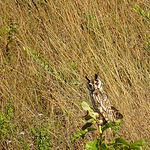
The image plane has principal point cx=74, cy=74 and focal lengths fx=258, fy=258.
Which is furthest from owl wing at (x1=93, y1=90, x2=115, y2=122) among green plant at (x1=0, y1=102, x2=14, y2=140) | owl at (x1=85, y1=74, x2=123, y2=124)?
green plant at (x1=0, y1=102, x2=14, y2=140)

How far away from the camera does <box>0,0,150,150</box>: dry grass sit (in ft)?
8.09

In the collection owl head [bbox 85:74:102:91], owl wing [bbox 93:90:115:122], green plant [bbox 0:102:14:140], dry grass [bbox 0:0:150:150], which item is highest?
dry grass [bbox 0:0:150:150]

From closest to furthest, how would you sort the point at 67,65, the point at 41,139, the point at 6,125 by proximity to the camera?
1. the point at 41,139
2. the point at 6,125
3. the point at 67,65

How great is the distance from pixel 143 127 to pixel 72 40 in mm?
1236

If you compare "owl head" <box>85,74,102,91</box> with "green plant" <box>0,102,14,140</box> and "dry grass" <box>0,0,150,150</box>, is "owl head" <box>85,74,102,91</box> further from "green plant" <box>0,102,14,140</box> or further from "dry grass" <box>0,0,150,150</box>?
"green plant" <box>0,102,14,140</box>

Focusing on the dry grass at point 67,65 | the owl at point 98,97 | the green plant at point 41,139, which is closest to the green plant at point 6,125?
the dry grass at point 67,65

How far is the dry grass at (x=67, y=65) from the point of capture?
97.1 inches

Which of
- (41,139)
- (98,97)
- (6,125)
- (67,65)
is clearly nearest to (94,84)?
(98,97)

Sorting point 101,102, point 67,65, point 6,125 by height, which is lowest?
point 101,102

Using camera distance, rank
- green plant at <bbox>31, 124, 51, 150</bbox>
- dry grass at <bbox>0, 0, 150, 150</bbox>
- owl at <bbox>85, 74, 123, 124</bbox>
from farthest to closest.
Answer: dry grass at <bbox>0, 0, 150, 150</bbox>, green plant at <bbox>31, 124, 51, 150</bbox>, owl at <bbox>85, 74, 123, 124</bbox>

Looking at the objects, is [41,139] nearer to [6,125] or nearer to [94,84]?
[6,125]

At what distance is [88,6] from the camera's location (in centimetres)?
317

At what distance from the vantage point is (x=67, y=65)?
9.18ft

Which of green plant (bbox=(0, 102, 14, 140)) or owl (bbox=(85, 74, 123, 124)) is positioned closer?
owl (bbox=(85, 74, 123, 124))
